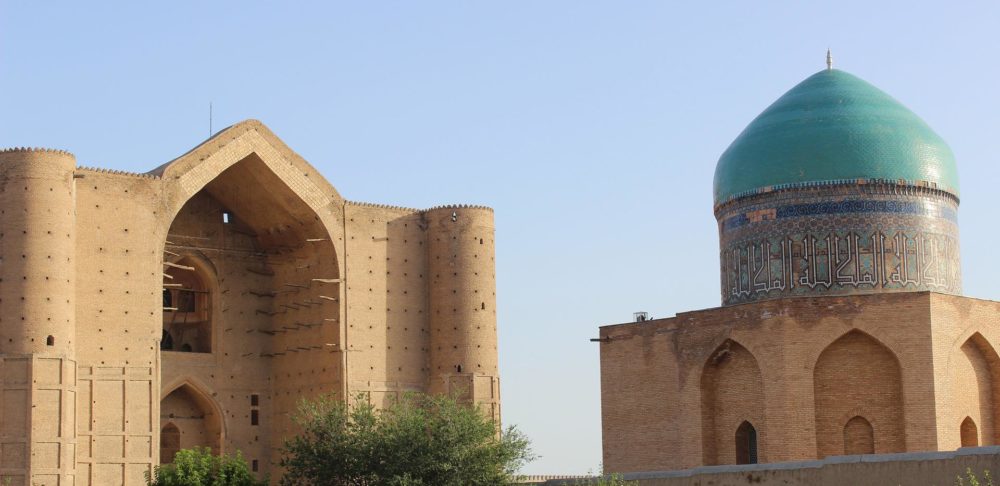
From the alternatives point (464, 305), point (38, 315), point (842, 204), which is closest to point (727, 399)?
point (842, 204)

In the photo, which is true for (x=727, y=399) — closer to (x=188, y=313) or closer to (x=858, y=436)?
(x=858, y=436)

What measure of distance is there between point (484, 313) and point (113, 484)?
22.5 feet

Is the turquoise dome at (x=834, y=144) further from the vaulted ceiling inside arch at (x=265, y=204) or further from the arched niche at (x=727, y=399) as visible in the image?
the vaulted ceiling inside arch at (x=265, y=204)

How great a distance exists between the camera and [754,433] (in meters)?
19.4

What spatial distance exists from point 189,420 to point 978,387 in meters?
13.3

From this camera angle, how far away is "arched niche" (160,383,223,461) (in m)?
26.2

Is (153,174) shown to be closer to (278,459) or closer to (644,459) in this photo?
(278,459)

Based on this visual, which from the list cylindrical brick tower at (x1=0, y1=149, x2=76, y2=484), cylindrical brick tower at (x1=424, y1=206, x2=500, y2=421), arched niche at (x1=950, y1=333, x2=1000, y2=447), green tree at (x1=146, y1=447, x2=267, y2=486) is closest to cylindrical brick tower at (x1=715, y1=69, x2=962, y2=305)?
arched niche at (x1=950, y1=333, x2=1000, y2=447)

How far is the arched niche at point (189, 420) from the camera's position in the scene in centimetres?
2625

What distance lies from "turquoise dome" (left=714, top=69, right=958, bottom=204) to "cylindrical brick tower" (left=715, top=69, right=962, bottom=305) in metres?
0.02

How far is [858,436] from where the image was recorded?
18688 millimetres

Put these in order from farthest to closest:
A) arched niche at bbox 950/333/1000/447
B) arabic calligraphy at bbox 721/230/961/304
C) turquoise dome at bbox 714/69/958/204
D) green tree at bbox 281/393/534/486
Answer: turquoise dome at bbox 714/69/958/204 < arabic calligraphy at bbox 721/230/961/304 < arched niche at bbox 950/333/1000/447 < green tree at bbox 281/393/534/486

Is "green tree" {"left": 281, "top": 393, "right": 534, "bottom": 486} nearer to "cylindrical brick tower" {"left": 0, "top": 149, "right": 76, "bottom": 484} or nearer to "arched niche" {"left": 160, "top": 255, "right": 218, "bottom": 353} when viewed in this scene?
"cylindrical brick tower" {"left": 0, "top": 149, "right": 76, "bottom": 484}

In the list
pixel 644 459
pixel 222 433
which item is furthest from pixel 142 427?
pixel 644 459
